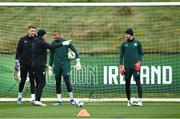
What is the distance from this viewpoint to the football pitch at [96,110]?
17.1 metres

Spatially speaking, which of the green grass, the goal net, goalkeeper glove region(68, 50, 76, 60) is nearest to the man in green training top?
A: goalkeeper glove region(68, 50, 76, 60)

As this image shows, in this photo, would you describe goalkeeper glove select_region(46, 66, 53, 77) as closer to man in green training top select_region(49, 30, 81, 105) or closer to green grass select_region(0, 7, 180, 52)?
man in green training top select_region(49, 30, 81, 105)

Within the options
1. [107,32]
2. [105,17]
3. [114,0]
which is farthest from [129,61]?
[114,0]

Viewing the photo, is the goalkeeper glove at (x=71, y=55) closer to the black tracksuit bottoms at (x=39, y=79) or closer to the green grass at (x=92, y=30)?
the black tracksuit bottoms at (x=39, y=79)

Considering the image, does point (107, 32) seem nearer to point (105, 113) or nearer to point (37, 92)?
point (37, 92)

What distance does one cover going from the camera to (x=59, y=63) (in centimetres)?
2006

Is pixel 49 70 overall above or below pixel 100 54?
below

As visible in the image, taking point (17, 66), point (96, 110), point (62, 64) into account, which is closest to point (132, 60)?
point (62, 64)

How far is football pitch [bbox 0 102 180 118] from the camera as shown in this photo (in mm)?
17062

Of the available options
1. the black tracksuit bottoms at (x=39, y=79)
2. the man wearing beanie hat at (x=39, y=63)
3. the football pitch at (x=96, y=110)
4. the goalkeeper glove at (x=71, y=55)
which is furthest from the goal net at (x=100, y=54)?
the black tracksuit bottoms at (x=39, y=79)

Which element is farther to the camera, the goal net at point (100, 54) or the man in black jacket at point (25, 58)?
the goal net at point (100, 54)

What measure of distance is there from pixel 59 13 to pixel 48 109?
5.73m

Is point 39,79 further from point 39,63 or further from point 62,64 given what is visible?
point 62,64

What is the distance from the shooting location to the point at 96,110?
60.6ft
